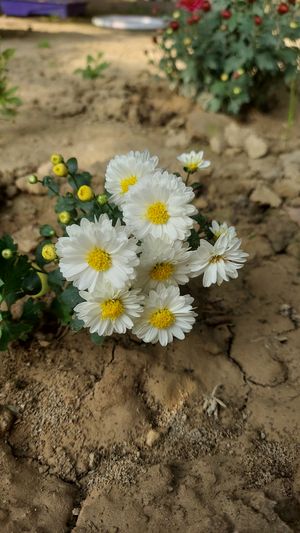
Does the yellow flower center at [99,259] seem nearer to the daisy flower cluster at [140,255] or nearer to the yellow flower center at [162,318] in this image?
the daisy flower cluster at [140,255]

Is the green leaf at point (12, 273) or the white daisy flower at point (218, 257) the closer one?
the white daisy flower at point (218, 257)

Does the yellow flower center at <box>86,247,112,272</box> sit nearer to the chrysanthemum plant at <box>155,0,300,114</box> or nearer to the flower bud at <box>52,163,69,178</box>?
the flower bud at <box>52,163,69,178</box>

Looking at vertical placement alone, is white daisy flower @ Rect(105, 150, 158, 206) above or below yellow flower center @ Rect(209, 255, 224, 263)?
above

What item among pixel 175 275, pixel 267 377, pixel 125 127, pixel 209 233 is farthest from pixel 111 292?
pixel 125 127

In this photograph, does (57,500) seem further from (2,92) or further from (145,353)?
(2,92)

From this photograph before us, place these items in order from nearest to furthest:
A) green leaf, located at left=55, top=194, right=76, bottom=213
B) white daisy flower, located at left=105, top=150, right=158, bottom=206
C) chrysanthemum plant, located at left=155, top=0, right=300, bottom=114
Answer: white daisy flower, located at left=105, top=150, right=158, bottom=206 < green leaf, located at left=55, top=194, right=76, bottom=213 < chrysanthemum plant, located at left=155, top=0, right=300, bottom=114

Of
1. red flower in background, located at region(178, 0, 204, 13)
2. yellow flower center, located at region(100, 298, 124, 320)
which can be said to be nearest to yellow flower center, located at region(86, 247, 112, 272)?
yellow flower center, located at region(100, 298, 124, 320)

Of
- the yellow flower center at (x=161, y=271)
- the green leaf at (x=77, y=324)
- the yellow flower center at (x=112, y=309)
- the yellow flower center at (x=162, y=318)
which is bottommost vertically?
the green leaf at (x=77, y=324)

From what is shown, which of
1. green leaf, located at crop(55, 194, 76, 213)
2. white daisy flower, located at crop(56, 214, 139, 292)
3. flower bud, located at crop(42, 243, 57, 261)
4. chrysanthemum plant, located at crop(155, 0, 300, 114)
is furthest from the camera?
chrysanthemum plant, located at crop(155, 0, 300, 114)

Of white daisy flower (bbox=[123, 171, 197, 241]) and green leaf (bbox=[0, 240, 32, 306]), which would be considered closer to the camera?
white daisy flower (bbox=[123, 171, 197, 241])

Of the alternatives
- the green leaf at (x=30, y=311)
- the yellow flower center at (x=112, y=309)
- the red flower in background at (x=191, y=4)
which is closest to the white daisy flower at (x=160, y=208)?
the yellow flower center at (x=112, y=309)
